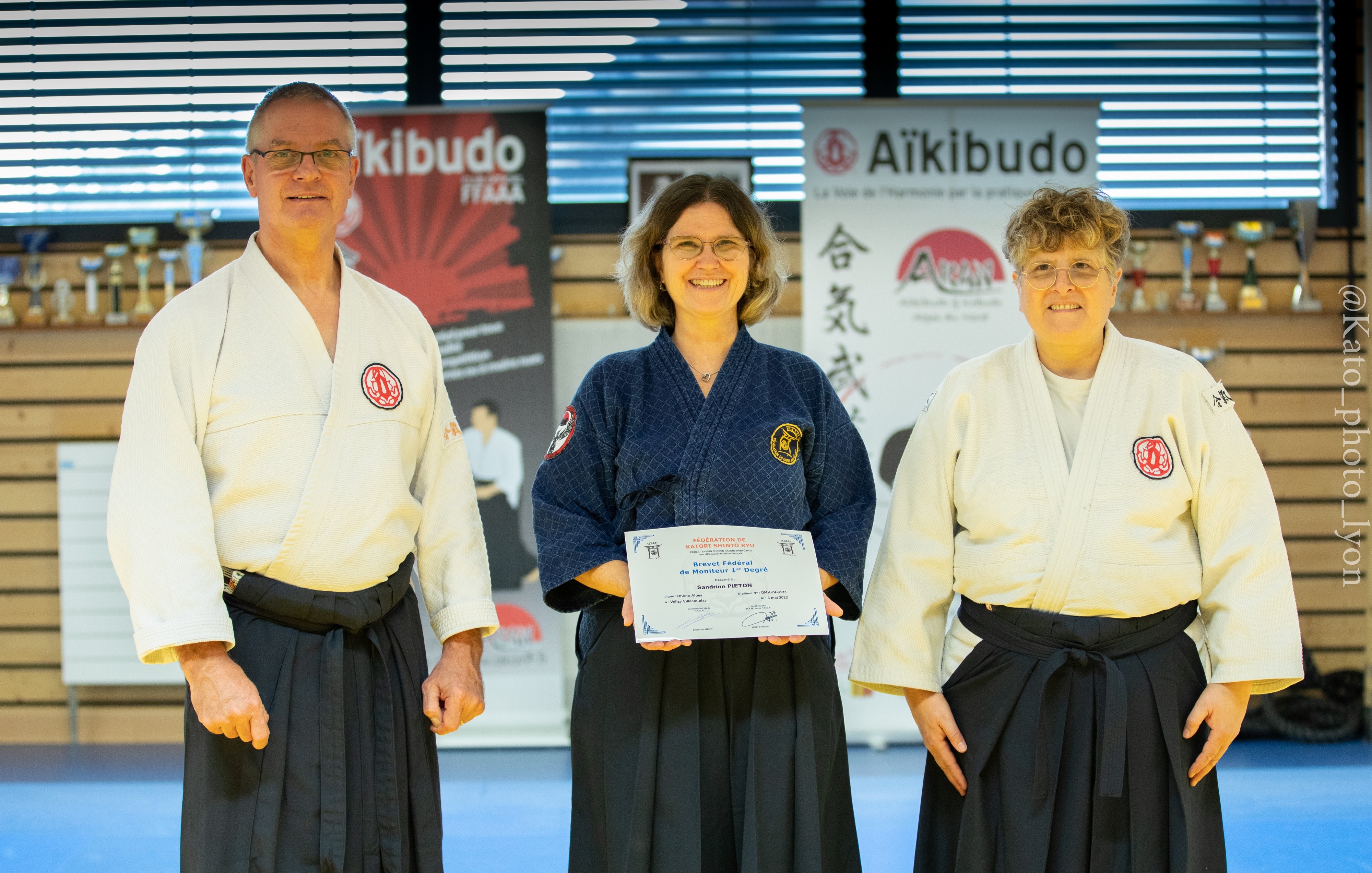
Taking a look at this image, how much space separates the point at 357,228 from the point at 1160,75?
11.4ft

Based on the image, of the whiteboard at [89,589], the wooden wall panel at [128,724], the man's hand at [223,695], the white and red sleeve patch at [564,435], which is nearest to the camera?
the man's hand at [223,695]

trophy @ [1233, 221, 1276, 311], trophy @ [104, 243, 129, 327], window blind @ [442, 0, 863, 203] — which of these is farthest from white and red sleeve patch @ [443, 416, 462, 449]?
trophy @ [1233, 221, 1276, 311]

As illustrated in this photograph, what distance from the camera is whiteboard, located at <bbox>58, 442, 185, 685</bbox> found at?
4.15m

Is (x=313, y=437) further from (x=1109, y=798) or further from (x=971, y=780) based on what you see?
(x=1109, y=798)

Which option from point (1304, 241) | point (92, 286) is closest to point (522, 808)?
point (92, 286)

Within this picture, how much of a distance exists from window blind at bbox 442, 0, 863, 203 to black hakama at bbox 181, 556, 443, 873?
3046 mm

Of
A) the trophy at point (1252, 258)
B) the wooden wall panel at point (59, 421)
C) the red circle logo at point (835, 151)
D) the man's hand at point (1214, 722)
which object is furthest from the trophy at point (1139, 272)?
the wooden wall panel at point (59, 421)

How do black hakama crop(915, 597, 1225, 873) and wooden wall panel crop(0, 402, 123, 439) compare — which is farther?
wooden wall panel crop(0, 402, 123, 439)

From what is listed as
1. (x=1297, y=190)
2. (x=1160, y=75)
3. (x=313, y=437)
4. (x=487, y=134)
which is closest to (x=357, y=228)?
(x=487, y=134)

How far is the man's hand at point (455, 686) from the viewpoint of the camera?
1.74 metres

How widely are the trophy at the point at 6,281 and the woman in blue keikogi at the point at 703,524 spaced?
11.6ft

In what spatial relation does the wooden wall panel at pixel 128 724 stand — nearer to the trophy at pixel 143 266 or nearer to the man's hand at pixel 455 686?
the trophy at pixel 143 266

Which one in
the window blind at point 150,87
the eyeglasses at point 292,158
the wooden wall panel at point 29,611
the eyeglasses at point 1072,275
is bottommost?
the wooden wall panel at point 29,611

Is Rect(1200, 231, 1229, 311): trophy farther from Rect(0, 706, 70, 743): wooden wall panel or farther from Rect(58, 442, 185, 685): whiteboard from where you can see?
Rect(0, 706, 70, 743): wooden wall panel
